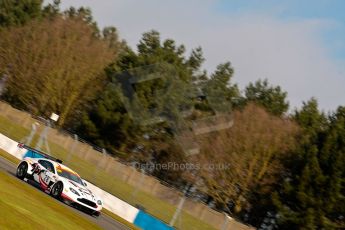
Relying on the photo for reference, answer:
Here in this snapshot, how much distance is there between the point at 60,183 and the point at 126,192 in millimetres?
8287

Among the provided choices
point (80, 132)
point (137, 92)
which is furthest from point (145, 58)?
point (80, 132)

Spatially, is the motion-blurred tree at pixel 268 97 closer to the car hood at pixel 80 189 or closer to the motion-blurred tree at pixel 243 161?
the motion-blurred tree at pixel 243 161

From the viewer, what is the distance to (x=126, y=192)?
29.5 metres

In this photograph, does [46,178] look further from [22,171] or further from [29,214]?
[29,214]

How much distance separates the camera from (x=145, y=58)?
2211 inches

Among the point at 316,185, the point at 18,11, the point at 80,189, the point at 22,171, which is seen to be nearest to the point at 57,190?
the point at 80,189

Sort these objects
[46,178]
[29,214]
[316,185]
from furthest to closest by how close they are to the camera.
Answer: [316,185] < [46,178] < [29,214]

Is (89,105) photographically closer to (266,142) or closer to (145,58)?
(145,58)

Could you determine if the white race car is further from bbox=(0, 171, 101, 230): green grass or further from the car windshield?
bbox=(0, 171, 101, 230): green grass

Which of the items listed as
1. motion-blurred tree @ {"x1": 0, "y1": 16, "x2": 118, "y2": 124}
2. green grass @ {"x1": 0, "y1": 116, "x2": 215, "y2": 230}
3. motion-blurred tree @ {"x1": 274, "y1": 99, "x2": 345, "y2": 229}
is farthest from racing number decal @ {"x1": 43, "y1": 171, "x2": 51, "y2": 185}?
motion-blurred tree @ {"x1": 0, "y1": 16, "x2": 118, "y2": 124}

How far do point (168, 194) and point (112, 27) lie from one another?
189ft

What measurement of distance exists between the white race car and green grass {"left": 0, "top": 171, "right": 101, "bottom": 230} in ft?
9.77

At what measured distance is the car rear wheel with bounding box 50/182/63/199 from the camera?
70.5 feet

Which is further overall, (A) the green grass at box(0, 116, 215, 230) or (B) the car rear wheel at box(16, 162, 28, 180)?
(A) the green grass at box(0, 116, 215, 230)
